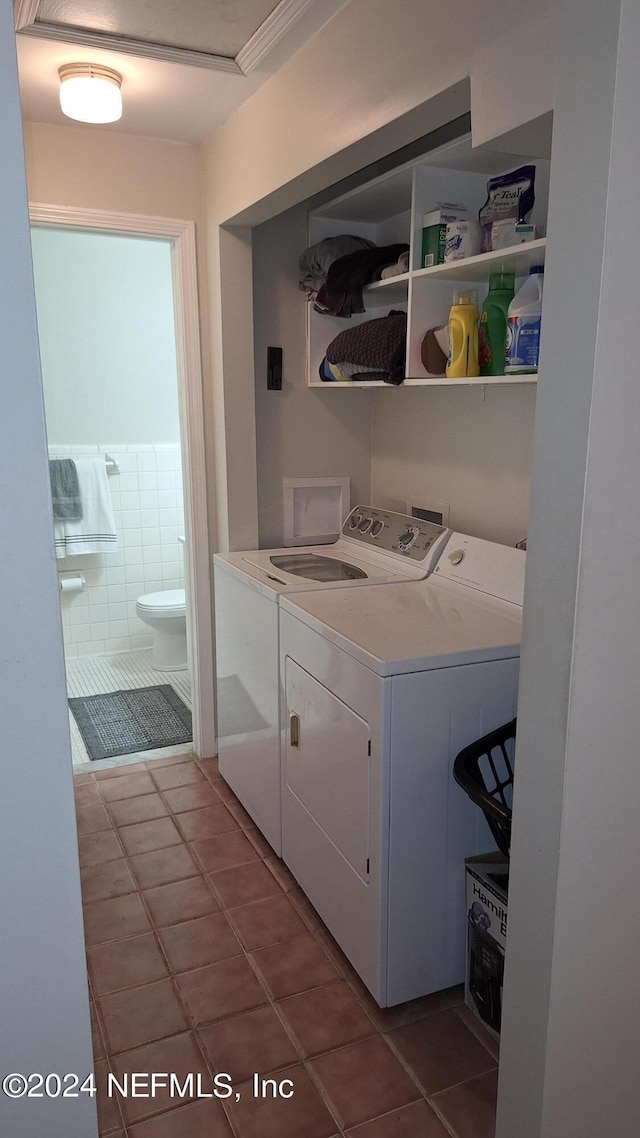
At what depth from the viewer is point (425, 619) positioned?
2.05 metres

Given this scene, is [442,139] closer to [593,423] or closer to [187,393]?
[187,393]

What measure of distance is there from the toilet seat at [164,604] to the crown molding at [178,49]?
2.69 meters

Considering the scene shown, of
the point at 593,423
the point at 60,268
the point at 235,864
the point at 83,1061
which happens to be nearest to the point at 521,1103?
the point at 83,1061

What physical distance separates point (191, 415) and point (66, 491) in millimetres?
1632

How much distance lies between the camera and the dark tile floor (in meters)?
1.66

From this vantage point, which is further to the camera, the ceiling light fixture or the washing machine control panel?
the washing machine control panel

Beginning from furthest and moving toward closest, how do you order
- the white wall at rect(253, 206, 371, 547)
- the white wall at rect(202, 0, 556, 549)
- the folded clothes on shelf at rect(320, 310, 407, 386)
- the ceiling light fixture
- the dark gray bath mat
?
the dark gray bath mat → the white wall at rect(253, 206, 371, 547) → the folded clothes on shelf at rect(320, 310, 407, 386) → the ceiling light fixture → the white wall at rect(202, 0, 556, 549)

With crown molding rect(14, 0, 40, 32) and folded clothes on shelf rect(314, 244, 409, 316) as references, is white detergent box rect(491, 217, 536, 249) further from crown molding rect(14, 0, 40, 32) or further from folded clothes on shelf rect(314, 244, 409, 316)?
crown molding rect(14, 0, 40, 32)

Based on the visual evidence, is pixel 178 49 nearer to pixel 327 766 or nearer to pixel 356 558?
pixel 356 558

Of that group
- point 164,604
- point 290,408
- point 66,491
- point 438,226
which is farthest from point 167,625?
point 438,226

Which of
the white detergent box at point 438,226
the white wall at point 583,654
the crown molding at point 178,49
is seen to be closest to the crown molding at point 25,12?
→ the crown molding at point 178,49

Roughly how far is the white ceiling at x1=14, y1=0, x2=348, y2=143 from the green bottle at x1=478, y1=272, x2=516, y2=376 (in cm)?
75

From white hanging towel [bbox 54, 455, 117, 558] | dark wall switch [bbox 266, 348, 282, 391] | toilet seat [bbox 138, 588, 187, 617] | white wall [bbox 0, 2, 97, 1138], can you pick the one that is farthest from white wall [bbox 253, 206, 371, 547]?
white wall [bbox 0, 2, 97, 1138]

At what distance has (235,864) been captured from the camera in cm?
255
